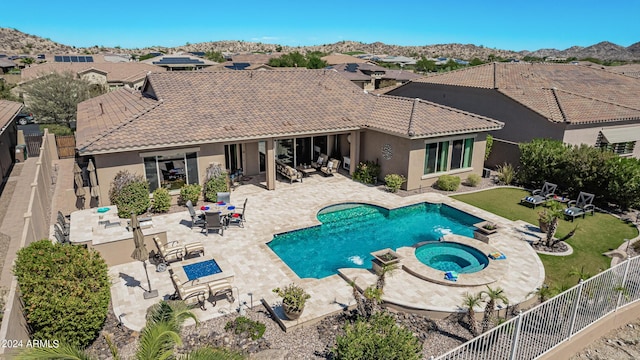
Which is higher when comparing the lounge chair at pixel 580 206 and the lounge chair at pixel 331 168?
the lounge chair at pixel 331 168

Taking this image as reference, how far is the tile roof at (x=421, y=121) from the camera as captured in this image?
928 inches

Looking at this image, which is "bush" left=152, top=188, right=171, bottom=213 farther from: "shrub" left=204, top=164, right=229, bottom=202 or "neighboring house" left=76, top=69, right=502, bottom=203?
"shrub" left=204, top=164, right=229, bottom=202

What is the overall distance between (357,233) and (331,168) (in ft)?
27.7

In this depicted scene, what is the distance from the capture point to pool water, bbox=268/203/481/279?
653 inches

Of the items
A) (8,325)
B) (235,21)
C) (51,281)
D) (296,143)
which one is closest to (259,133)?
(296,143)

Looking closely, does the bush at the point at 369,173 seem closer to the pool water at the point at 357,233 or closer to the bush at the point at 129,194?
the pool water at the point at 357,233

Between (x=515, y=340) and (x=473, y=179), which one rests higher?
(x=515, y=340)

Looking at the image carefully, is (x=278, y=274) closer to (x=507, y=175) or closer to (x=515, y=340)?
(x=515, y=340)

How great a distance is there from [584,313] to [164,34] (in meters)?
174

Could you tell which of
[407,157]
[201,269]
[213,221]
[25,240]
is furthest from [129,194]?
[407,157]

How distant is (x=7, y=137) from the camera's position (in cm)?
2972

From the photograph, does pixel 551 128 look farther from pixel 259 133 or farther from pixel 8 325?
pixel 8 325

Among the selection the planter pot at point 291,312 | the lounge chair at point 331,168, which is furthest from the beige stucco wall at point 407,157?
the planter pot at point 291,312

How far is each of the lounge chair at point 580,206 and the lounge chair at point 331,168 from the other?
13.5m
